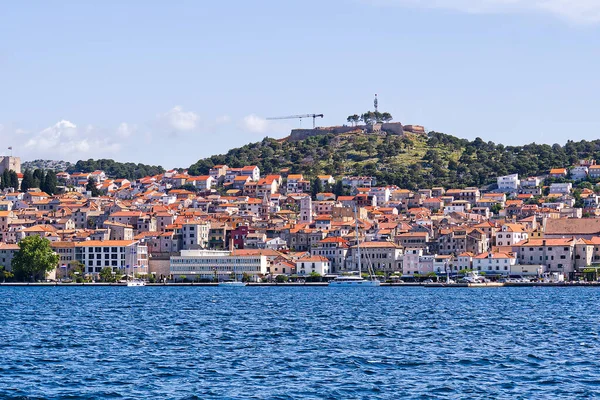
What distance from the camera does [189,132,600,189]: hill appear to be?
570 ft

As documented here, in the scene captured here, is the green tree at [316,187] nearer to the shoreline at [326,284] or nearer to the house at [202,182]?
the house at [202,182]

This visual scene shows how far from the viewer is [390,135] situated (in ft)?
637

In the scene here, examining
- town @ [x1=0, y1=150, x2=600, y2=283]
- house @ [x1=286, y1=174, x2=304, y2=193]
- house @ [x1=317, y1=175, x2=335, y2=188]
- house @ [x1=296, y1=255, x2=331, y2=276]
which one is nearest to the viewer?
town @ [x1=0, y1=150, x2=600, y2=283]

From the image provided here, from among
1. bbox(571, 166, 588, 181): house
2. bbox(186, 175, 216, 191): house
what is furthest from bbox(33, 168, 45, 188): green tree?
bbox(571, 166, 588, 181): house

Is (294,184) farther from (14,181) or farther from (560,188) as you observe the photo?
(14,181)

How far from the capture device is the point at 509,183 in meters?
164

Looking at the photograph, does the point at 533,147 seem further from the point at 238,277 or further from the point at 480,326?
the point at 480,326

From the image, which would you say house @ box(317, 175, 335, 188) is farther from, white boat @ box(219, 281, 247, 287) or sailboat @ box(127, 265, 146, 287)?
white boat @ box(219, 281, 247, 287)

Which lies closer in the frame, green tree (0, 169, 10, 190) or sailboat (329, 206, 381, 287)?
sailboat (329, 206, 381, 287)

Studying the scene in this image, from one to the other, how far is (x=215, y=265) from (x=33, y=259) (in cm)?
1756

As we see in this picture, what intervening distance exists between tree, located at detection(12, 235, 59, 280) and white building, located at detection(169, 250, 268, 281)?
40.1 feet

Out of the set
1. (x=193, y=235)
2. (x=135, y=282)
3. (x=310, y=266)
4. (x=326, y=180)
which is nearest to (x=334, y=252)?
(x=310, y=266)

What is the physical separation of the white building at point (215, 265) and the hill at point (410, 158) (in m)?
61.2

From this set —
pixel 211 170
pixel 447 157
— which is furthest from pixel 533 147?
pixel 211 170
